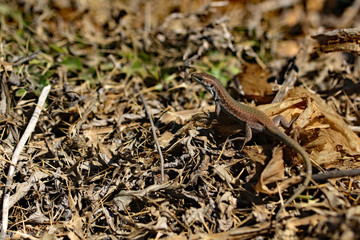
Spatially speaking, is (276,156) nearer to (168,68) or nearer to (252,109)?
(252,109)

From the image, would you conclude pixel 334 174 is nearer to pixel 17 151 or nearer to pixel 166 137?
pixel 166 137

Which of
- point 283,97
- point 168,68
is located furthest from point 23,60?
point 283,97

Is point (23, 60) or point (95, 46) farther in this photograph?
point (95, 46)

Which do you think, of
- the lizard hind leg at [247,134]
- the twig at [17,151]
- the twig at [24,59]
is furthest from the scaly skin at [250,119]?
the twig at [24,59]

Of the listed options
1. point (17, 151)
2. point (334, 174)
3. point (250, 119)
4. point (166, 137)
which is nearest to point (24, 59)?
point (17, 151)

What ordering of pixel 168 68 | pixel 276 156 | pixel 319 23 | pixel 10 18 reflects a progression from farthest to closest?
pixel 319 23 < pixel 10 18 < pixel 168 68 < pixel 276 156

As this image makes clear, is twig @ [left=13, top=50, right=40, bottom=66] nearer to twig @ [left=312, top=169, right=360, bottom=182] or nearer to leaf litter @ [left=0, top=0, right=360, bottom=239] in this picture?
leaf litter @ [left=0, top=0, right=360, bottom=239]
